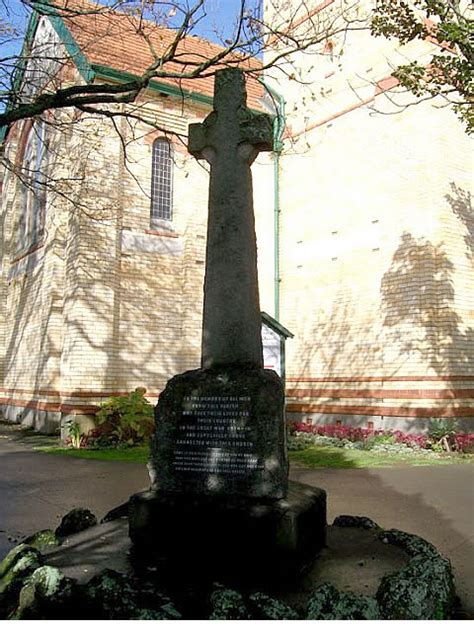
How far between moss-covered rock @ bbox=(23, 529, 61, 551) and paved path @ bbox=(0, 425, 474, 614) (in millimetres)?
599

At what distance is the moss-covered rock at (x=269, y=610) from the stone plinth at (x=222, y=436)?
1.01m

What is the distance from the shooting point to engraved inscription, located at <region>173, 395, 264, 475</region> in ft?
14.5

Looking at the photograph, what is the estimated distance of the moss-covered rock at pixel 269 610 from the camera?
128 inches

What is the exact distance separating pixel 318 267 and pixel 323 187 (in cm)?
223

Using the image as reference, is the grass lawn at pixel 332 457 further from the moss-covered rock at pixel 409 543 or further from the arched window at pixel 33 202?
the arched window at pixel 33 202

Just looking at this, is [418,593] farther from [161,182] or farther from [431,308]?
[161,182]

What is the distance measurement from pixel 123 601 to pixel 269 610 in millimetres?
809

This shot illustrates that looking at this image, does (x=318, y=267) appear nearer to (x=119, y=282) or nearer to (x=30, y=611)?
(x=119, y=282)

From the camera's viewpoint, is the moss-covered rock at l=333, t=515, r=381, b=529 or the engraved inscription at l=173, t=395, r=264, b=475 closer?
the engraved inscription at l=173, t=395, r=264, b=475

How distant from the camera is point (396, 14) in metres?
10.3

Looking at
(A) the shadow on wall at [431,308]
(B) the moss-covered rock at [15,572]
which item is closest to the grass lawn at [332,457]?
(A) the shadow on wall at [431,308]

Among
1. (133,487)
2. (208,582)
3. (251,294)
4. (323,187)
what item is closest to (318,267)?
(323,187)

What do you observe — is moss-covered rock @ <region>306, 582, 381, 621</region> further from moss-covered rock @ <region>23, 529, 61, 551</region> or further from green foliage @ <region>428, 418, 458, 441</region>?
green foliage @ <region>428, 418, 458, 441</region>

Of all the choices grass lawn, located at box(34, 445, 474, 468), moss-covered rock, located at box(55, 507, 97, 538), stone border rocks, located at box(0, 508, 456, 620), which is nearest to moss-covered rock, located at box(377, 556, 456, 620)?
stone border rocks, located at box(0, 508, 456, 620)
